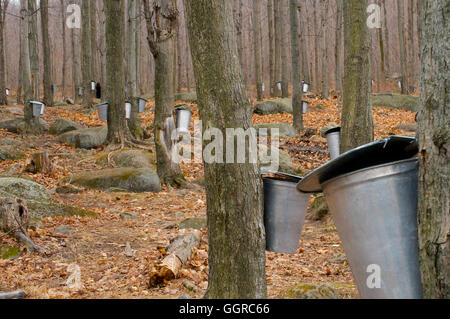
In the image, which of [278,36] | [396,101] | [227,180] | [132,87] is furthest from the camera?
[278,36]

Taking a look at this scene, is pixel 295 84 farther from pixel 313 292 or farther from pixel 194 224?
pixel 313 292

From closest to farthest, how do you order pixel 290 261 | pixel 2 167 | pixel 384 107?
pixel 290 261 → pixel 2 167 → pixel 384 107

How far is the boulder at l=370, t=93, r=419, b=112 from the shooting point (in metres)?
18.5

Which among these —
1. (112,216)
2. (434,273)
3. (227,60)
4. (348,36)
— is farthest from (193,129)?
(434,273)

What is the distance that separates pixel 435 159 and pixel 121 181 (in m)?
6.68

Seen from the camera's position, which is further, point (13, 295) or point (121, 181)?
point (121, 181)

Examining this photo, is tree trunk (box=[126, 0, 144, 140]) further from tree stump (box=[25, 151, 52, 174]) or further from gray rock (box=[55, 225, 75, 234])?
gray rock (box=[55, 225, 75, 234])

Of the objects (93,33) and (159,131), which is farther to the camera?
(93,33)

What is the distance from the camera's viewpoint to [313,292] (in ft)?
10.4

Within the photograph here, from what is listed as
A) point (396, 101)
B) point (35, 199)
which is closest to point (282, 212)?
point (35, 199)

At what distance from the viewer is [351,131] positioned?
539 cm

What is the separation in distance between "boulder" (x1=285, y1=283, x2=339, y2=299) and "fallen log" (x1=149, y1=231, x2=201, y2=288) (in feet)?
3.96

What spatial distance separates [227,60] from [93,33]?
1784cm
